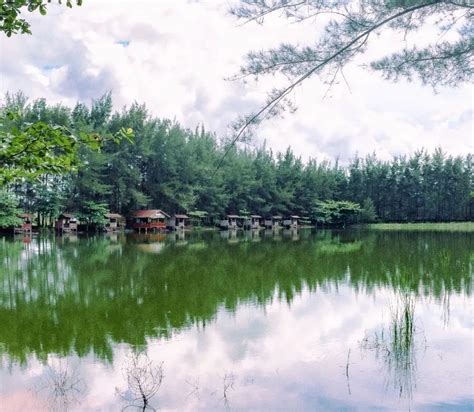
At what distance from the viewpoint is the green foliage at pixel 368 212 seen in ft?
141

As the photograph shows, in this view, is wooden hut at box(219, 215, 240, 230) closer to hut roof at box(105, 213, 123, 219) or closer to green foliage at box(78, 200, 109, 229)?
hut roof at box(105, 213, 123, 219)

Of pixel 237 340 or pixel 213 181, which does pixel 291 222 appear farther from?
pixel 237 340

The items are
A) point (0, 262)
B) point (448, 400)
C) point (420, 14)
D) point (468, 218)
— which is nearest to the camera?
point (420, 14)

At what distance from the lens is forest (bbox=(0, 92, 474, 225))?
31.1 m

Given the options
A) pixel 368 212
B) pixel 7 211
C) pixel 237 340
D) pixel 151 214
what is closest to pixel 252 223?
pixel 368 212

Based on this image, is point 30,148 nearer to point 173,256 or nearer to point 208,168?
point 173,256

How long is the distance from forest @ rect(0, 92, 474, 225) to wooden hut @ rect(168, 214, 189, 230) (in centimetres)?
87

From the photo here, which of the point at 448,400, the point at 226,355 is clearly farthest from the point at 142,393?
the point at 448,400

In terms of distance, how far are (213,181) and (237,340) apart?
31.2 meters

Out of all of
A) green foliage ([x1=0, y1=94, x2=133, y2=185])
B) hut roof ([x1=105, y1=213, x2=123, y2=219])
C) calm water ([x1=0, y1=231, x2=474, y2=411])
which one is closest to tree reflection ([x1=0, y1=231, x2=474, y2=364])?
calm water ([x1=0, y1=231, x2=474, y2=411])

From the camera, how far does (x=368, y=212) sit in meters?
43.1

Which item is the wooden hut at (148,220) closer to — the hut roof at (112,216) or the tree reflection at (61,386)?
the hut roof at (112,216)

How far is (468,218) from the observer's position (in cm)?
4353

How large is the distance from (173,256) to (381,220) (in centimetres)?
3234
